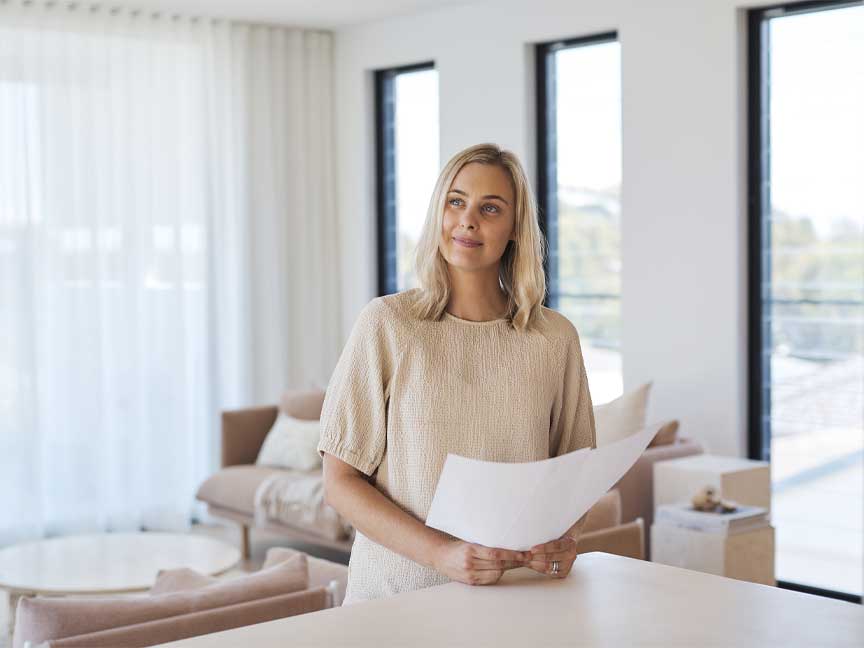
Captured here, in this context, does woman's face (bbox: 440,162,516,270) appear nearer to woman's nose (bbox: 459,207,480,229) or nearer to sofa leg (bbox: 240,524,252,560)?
woman's nose (bbox: 459,207,480,229)

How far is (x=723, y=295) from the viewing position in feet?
17.4

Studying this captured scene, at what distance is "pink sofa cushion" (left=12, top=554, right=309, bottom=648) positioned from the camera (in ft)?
7.53

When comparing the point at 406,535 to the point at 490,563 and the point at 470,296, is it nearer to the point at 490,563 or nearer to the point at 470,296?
the point at 490,563

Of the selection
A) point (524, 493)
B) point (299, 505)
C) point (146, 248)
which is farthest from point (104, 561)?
point (524, 493)

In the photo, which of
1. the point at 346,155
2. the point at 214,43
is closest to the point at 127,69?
the point at 214,43

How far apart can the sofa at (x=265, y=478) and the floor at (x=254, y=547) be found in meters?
0.13

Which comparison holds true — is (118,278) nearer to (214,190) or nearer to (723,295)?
(214,190)

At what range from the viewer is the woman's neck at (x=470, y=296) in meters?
1.95

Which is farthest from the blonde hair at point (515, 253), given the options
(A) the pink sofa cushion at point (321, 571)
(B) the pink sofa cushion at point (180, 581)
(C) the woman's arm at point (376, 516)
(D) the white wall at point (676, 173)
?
(D) the white wall at point (676, 173)

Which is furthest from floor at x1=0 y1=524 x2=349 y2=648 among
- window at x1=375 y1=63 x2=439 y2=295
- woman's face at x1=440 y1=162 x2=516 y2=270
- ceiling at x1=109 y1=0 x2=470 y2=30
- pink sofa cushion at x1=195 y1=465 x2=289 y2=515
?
woman's face at x1=440 y1=162 x2=516 y2=270

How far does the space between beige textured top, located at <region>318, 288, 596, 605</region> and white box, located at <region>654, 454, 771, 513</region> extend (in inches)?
106

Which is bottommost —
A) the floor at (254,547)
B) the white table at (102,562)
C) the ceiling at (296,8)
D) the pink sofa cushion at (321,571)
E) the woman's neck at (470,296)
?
the floor at (254,547)

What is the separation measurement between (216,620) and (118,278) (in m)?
4.23

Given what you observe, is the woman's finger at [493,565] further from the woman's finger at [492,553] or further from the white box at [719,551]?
the white box at [719,551]
